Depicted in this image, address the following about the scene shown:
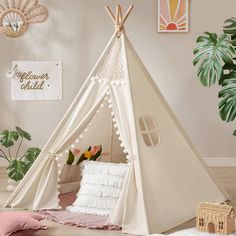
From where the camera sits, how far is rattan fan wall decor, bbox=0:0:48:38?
590 cm

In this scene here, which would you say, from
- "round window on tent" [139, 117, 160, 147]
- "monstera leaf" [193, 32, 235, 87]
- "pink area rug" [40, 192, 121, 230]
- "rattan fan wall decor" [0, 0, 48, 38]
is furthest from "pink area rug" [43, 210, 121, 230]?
"rattan fan wall decor" [0, 0, 48, 38]

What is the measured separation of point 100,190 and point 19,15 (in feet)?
8.98

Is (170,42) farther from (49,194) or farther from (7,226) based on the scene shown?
(7,226)

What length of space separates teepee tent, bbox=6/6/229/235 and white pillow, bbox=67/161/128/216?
162 millimetres

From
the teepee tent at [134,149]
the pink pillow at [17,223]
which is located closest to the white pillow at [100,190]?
the teepee tent at [134,149]

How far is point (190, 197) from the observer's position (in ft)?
12.6

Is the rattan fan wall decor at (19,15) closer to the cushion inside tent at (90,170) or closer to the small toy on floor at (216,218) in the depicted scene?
the cushion inside tent at (90,170)

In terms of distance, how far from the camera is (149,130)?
12.6ft

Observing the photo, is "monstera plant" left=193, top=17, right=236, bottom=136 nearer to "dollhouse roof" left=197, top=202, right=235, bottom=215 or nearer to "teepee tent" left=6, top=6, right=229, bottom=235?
"teepee tent" left=6, top=6, right=229, bottom=235

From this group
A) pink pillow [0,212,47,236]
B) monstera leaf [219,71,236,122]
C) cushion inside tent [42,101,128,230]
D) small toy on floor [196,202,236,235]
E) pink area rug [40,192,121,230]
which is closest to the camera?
pink pillow [0,212,47,236]

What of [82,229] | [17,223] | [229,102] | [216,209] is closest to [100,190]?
[82,229]

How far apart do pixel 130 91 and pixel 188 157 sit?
0.69 m

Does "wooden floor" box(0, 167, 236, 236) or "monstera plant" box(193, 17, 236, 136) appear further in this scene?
"monstera plant" box(193, 17, 236, 136)

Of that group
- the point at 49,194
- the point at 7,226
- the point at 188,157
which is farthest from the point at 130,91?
the point at 7,226
